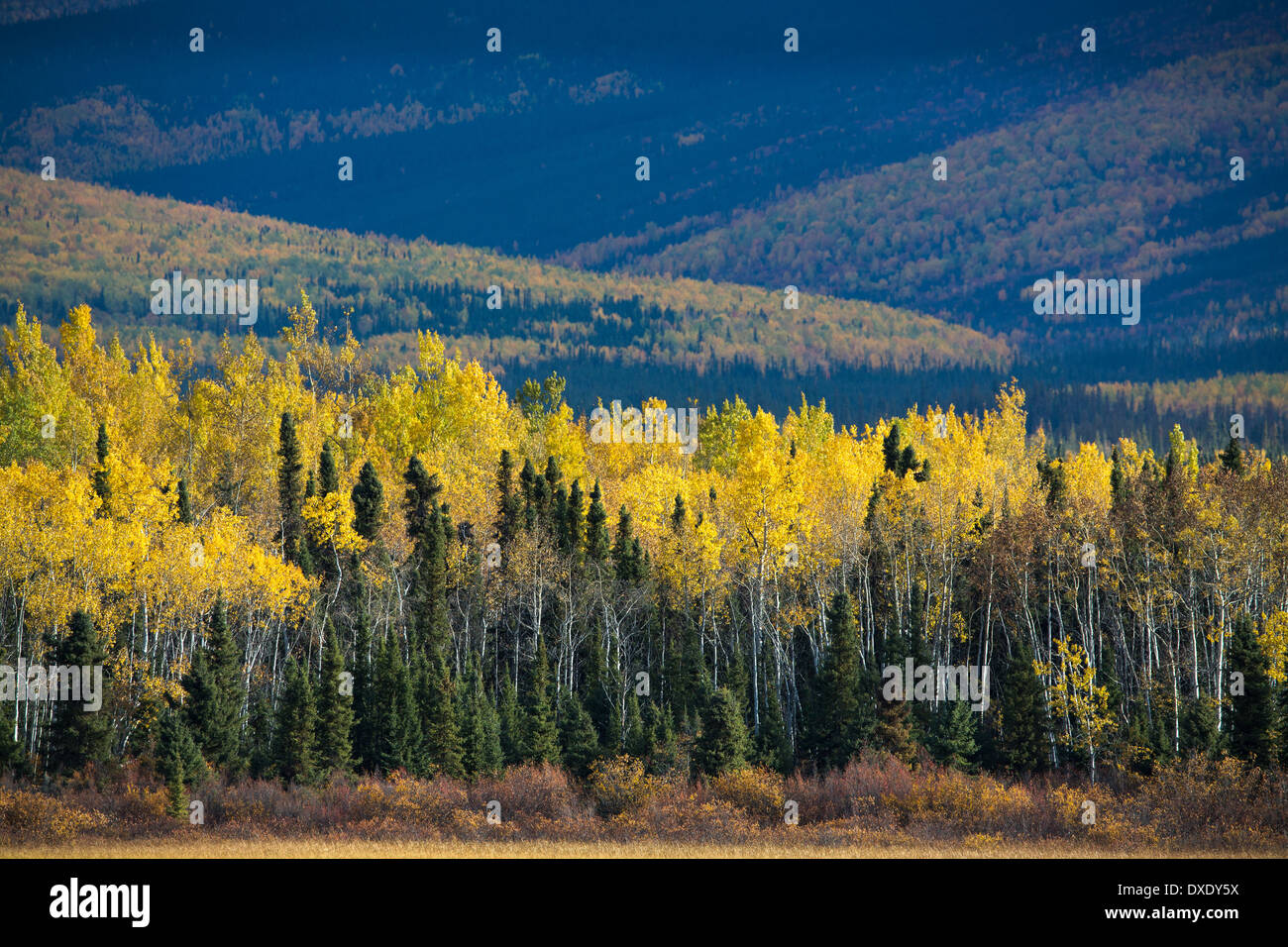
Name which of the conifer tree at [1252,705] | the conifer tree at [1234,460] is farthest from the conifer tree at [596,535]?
the conifer tree at [1234,460]

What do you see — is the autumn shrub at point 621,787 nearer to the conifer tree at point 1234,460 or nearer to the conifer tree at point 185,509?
the conifer tree at point 185,509

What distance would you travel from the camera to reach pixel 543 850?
5091 cm

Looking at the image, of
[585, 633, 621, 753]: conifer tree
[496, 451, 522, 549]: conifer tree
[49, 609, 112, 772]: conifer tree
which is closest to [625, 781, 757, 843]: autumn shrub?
[585, 633, 621, 753]: conifer tree

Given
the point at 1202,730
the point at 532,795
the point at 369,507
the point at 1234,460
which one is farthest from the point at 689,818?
the point at 1234,460

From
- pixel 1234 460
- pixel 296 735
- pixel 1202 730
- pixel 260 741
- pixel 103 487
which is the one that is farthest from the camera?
pixel 1234 460

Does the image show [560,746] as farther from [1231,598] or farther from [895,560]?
[1231,598]

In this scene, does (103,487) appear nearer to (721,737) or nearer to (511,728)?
(511,728)

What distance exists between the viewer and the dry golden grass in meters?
48.1

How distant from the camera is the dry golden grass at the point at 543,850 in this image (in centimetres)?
4806

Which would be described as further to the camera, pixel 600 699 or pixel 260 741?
pixel 600 699

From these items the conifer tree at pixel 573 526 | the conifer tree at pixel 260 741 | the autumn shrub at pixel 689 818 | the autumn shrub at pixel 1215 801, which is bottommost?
the autumn shrub at pixel 689 818

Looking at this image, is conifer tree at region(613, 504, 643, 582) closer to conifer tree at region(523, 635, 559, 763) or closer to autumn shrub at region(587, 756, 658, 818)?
conifer tree at region(523, 635, 559, 763)

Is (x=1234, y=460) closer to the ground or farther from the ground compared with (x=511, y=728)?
farther from the ground

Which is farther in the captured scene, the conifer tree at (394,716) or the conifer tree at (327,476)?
the conifer tree at (327,476)
